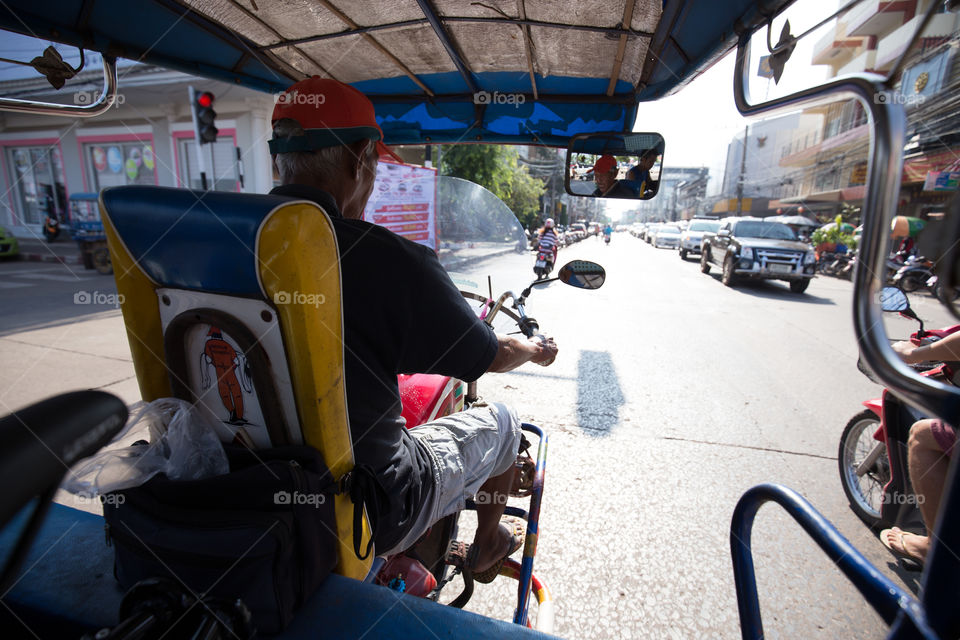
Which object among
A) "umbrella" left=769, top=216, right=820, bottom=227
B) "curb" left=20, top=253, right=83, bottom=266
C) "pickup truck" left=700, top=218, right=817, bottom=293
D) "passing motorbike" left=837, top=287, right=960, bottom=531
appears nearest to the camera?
"passing motorbike" left=837, top=287, right=960, bottom=531

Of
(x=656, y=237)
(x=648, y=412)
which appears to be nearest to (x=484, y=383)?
(x=648, y=412)

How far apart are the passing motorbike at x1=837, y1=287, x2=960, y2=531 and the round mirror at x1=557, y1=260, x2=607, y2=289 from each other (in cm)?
125

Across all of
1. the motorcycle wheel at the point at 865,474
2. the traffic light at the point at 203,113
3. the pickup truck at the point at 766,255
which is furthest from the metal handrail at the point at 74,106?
the pickup truck at the point at 766,255

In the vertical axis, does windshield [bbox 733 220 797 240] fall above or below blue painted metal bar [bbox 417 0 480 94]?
below

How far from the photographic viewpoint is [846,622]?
2.08 m

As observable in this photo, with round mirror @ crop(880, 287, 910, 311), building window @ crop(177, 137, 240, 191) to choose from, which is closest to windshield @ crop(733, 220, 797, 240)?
round mirror @ crop(880, 287, 910, 311)

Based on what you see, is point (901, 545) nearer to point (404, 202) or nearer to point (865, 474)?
point (865, 474)

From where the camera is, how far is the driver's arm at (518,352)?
1.57 meters

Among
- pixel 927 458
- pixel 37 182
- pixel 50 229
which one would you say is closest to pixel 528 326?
pixel 927 458

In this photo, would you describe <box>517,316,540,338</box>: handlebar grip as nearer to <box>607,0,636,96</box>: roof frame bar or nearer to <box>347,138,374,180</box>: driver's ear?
<box>347,138,374,180</box>: driver's ear

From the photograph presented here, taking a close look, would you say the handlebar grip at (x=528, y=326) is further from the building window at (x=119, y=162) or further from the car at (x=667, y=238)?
the car at (x=667, y=238)

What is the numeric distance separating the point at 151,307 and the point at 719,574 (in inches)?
104

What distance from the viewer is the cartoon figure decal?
106 cm

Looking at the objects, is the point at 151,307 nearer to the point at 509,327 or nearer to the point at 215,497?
the point at 215,497
